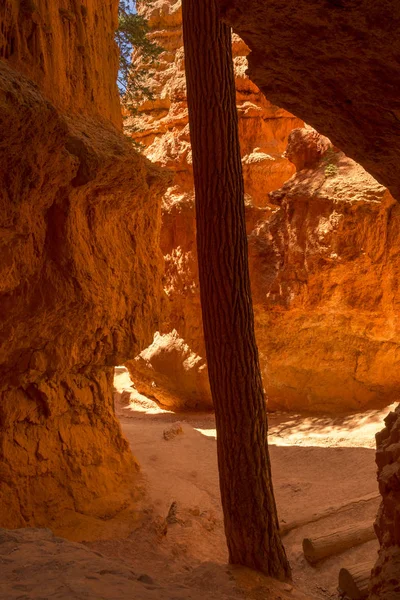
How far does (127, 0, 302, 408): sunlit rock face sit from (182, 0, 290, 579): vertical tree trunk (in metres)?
8.39

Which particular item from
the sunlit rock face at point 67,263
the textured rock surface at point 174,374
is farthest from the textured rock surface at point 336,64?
the textured rock surface at point 174,374

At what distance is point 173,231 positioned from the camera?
1477 cm

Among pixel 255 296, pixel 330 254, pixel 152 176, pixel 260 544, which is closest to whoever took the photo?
pixel 260 544

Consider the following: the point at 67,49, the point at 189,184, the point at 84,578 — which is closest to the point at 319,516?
the point at 84,578

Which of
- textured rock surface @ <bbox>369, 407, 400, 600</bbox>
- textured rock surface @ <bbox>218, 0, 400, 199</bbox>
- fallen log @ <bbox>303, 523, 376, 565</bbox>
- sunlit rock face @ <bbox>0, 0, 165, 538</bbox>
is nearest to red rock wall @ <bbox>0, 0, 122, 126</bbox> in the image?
sunlit rock face @ <bbox>0, 0, 165, 538</bbox>

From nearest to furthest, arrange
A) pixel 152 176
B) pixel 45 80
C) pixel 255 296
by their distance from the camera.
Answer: pixel 45 80, pixel 152 176, pixel 255 296

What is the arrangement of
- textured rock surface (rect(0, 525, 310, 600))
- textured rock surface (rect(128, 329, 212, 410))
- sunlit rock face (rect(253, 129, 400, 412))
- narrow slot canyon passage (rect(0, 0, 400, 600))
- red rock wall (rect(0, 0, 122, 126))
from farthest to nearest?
textured rock surface (rect(128, 329, 212, 410)), sunlit rock face (rect(253, 129, 400, 412)), red rock wall (rect(0, 0, 122, 126)), textured rock surface (rect(0, 525, 310, 600)), narrow slot canyon passage (rect(0, 0, 400, 600))

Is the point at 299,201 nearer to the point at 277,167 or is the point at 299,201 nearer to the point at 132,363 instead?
the point at 277,167

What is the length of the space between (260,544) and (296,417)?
7.27 metres

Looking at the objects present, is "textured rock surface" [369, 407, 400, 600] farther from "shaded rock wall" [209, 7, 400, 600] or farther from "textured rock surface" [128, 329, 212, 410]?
"textured rock surface" [128, 329, 212, 410]

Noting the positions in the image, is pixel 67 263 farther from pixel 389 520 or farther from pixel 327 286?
pixel 327 286

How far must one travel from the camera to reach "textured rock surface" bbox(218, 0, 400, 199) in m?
2.25

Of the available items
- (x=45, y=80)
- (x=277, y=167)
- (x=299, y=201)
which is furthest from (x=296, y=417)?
(x=45, y=80)

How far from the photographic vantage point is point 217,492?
8.65 meters
